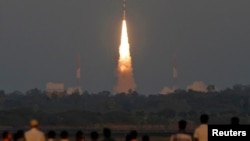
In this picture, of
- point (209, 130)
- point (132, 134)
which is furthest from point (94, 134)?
point (209, 130)

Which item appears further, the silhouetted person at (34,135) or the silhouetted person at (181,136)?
the silhouetted person at (34,135)

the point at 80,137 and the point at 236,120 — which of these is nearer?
the point at 236,120

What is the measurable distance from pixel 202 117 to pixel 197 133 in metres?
0.67

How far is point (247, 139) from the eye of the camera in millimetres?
42250

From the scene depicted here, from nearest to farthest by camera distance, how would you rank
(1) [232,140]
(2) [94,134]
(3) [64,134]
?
1. (1) [232,140]
2. (2) [94,134]
3. (3) [64,134]

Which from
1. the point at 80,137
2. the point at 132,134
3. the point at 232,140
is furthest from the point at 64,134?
the point at 232,140

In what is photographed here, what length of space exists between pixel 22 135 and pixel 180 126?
6429 mm

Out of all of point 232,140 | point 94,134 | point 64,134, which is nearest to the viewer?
Answer: point 232,140

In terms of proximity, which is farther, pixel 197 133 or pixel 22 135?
pixel 22 135

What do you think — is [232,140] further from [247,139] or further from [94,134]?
[94,134]

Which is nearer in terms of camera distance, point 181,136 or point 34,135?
point 181,136

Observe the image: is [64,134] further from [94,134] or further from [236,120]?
[236,120]

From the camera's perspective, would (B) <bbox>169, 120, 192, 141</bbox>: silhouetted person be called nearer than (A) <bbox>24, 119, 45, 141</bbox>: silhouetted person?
Yes

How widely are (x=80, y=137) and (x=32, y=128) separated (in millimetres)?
2733
